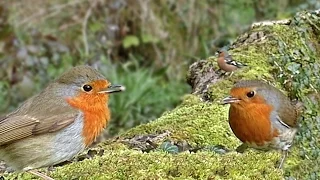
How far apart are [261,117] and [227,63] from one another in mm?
1326

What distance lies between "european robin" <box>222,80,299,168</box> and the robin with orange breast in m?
0.65

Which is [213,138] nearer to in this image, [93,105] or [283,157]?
[283,157]

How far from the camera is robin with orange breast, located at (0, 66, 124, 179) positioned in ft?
12.3

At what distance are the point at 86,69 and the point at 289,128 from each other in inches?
45.0

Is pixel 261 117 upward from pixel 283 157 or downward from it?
upward

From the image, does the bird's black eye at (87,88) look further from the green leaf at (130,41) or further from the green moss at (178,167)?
the green leaf at (130,41)

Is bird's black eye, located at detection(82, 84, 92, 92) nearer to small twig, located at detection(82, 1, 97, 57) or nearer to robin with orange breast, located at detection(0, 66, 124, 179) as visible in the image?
robin with orange breast, located at detection(0, 66, 124, 179)

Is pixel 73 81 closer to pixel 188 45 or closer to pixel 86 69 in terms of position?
pixel 86 69

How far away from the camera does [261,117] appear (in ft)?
12.9

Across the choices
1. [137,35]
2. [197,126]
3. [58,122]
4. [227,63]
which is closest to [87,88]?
[58,122]

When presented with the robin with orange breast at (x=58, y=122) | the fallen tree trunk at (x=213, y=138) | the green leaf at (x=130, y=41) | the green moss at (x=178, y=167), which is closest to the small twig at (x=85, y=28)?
the green leaf at (x=130, y=41)

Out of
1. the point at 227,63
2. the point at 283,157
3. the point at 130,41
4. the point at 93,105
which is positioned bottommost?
the point at 130,41

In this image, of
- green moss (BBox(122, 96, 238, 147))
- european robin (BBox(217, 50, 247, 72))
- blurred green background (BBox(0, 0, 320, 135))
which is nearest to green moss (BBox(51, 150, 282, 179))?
green moss (BBox(122, 96, 238, 147))

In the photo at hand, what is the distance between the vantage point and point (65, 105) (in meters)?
3.85
